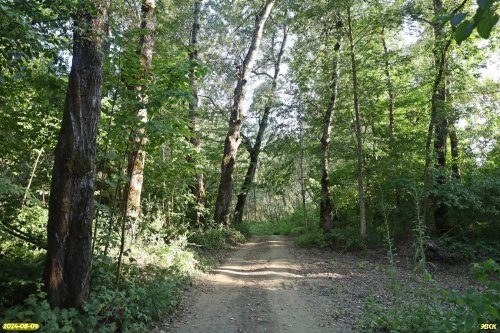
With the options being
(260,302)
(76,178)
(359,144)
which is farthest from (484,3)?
(359,144)

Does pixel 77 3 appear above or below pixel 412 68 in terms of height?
below

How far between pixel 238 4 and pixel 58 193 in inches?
618

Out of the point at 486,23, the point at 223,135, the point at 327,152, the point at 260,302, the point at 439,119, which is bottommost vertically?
the point at 260,302

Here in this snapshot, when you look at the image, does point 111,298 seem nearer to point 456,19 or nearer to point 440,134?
point 456,19

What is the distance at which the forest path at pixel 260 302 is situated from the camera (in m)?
5.68

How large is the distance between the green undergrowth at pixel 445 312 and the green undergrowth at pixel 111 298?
133 inches

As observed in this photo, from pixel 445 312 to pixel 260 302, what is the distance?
10.7 feet

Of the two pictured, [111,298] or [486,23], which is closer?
[486,23]

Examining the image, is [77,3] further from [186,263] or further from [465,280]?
A: [465,280]

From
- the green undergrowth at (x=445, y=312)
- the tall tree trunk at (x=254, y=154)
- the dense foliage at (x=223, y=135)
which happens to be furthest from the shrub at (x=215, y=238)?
the green undergrowth at (x=445, y=312)

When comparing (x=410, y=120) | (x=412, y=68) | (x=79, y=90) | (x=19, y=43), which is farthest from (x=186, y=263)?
(x=410, y=120)

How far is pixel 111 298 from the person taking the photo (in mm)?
4688

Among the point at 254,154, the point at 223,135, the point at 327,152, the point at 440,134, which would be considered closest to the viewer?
the point at 440,134

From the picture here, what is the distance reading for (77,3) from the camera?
13.0 ft
